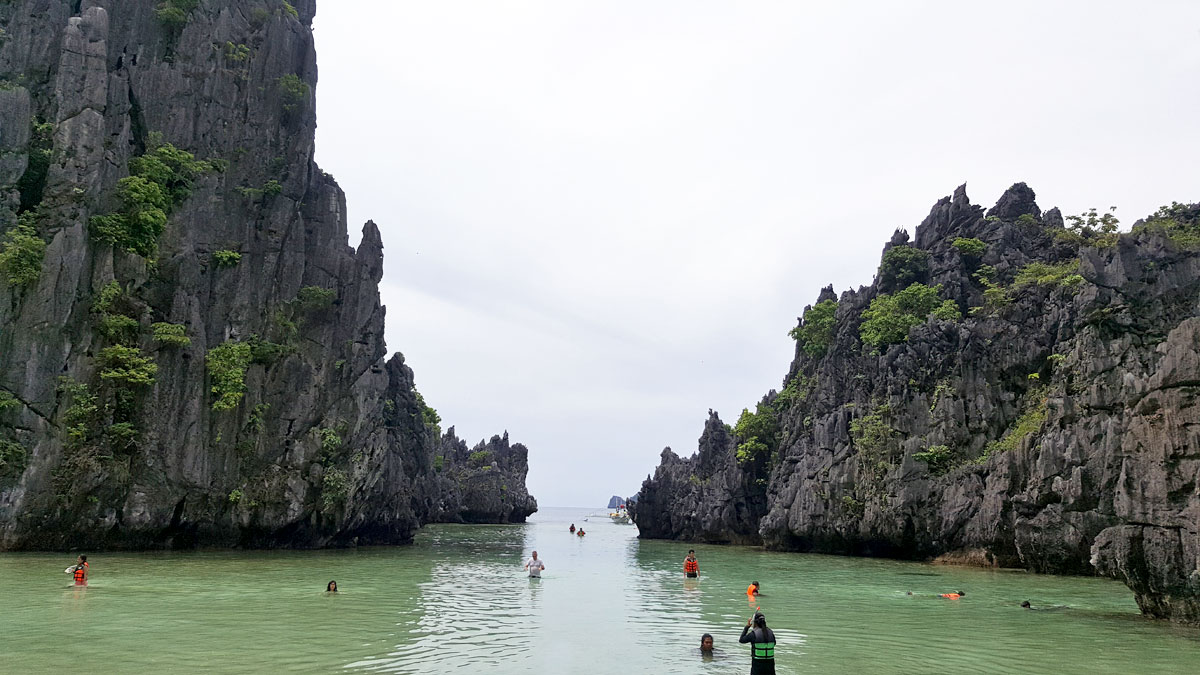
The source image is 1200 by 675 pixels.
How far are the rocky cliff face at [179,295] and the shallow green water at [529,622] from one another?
5.17m

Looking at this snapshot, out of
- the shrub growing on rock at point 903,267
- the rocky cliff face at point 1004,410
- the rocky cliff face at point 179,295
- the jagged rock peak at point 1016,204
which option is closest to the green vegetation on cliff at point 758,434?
the rocky cliff face at point 1004,410

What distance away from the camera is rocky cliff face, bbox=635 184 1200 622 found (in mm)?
19719

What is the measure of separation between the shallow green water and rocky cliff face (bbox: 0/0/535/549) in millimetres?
5166

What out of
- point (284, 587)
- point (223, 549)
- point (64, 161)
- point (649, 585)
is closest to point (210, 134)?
point (64, 161)

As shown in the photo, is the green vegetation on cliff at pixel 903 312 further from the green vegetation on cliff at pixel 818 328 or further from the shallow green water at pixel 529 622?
the shallow green water at pixel 529 622

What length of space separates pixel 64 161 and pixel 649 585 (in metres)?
33.9

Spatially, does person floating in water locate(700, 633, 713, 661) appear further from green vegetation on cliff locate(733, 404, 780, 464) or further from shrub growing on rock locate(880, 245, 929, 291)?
green vegetation on cliff locate(733, 404, 780, 464)

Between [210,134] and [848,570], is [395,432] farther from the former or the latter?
[848,570]

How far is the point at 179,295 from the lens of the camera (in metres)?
40.6

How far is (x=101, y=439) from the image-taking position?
36.4 m

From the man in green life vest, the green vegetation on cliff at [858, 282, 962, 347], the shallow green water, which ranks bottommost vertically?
the shallow green water

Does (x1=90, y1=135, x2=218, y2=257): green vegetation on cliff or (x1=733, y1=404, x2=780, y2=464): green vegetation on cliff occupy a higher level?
(x1=90, y1=135, x2=218, y2=257): green vegetation on cliff

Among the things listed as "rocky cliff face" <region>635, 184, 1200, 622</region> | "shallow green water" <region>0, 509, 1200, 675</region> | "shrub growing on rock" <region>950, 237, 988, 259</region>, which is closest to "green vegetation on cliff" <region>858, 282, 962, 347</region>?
"rocky cliff face" <region>635, 184, 1200, 622</region>

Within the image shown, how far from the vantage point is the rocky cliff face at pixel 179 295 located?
115ft
